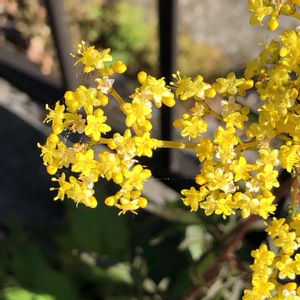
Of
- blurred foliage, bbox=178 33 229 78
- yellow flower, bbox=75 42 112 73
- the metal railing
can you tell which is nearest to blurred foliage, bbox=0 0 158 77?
blurred foliage, bbox=178 33 229 78

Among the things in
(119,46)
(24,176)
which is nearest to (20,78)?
(24,176)

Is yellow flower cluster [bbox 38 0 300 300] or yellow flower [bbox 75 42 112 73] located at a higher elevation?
yellow flower [bbox 75 42 112 73]

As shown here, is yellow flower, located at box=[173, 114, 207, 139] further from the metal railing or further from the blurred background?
the metal railing

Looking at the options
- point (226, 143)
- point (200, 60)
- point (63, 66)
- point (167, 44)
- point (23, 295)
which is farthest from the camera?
point (200, 60)

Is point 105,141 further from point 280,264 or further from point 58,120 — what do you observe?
point 280,264

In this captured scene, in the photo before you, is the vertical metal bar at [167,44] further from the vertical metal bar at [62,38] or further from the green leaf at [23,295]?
the green leaf at [23,295]

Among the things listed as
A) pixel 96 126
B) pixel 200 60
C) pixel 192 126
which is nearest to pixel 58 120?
pixel 96 126

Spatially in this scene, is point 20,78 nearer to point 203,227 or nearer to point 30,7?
point 203,227

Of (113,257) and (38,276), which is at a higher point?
(113,257)
